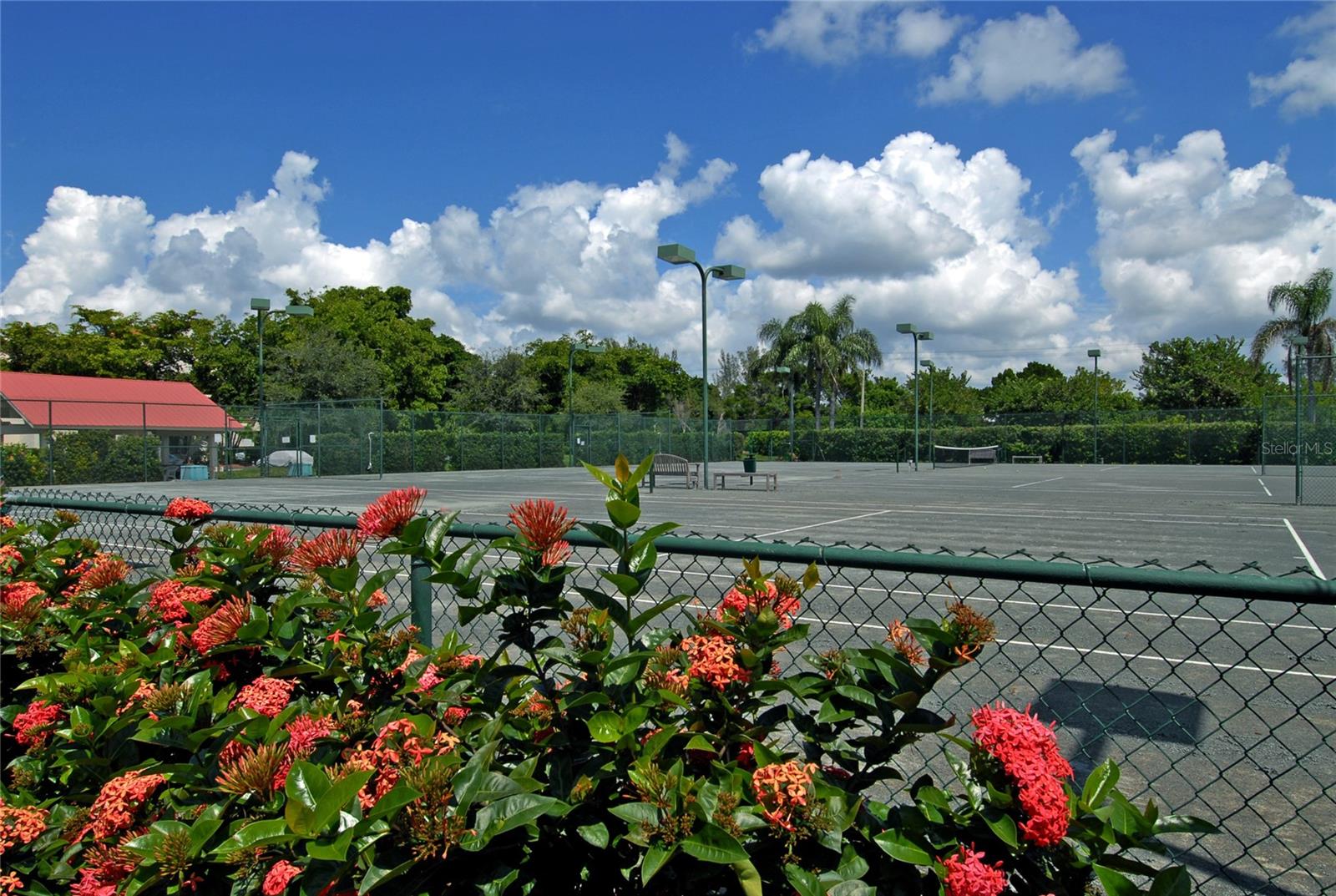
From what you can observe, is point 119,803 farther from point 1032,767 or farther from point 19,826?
point 1032,767

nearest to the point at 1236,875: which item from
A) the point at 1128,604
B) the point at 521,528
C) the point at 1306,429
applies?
the point at 521,528

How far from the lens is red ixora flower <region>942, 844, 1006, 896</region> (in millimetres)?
1359

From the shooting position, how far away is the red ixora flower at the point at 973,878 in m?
1.36

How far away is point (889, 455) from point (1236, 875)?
51646 mm

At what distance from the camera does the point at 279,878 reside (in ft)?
4.36

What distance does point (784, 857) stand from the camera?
1477 millimetres

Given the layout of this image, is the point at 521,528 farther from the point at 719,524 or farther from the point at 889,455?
the point at 889,455

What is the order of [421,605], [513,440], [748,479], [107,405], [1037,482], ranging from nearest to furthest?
[421,605]
[1037,482]
[748,479]
[107,405]
[513,440]

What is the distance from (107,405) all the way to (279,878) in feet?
156

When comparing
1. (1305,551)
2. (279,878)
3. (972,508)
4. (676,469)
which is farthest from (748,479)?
(279,878)

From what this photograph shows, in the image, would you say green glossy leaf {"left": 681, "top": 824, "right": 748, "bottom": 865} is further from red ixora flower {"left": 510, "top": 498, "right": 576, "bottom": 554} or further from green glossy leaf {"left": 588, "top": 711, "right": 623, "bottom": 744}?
red ixora flower {"left": 510, "top": 498, "right": 576, "bottom": 554}

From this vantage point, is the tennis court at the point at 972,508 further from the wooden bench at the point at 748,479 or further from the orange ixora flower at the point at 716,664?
the orange ixora flower at the point at 716,664

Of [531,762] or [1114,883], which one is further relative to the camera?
[531,762]

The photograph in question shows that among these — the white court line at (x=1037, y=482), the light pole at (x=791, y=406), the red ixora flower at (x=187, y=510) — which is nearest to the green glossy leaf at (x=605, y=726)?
the red ixora flower at (x=187, y=510)
